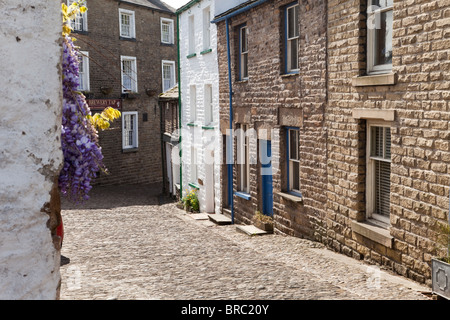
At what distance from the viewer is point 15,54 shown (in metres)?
2.82

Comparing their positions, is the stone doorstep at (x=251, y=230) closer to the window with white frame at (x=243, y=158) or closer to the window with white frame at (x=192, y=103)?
the window with white frame at (x=243, y=158)

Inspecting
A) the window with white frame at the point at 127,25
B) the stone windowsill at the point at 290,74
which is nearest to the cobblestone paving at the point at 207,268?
the stone windowsill at the point at 290,74

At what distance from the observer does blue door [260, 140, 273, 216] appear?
13.9 meters

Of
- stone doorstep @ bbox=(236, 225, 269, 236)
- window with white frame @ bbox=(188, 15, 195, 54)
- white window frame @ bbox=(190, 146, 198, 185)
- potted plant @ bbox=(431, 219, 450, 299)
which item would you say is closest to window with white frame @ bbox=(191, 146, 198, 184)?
white window frame @ bbox=(190, 146, 198, 185)

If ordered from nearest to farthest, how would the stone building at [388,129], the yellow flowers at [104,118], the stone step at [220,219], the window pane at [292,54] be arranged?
the yellow flowers at [104,118] < the stone building at [388,129] < the window pane at [292,54] < the stone step at [220,219]

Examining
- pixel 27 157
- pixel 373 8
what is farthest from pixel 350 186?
pixel 27 157

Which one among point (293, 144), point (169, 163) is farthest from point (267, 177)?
point (169, 163)

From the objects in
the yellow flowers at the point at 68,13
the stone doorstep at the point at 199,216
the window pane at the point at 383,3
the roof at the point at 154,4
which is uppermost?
the roof at the point at 154,4

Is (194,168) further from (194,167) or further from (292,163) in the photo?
(292,163)

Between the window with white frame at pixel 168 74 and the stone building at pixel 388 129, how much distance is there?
68.1ft

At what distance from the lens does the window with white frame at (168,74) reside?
1193 inches

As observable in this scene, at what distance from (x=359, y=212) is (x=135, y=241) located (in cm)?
553

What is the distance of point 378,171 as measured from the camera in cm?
941

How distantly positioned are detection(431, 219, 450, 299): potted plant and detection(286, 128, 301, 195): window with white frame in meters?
5.29
